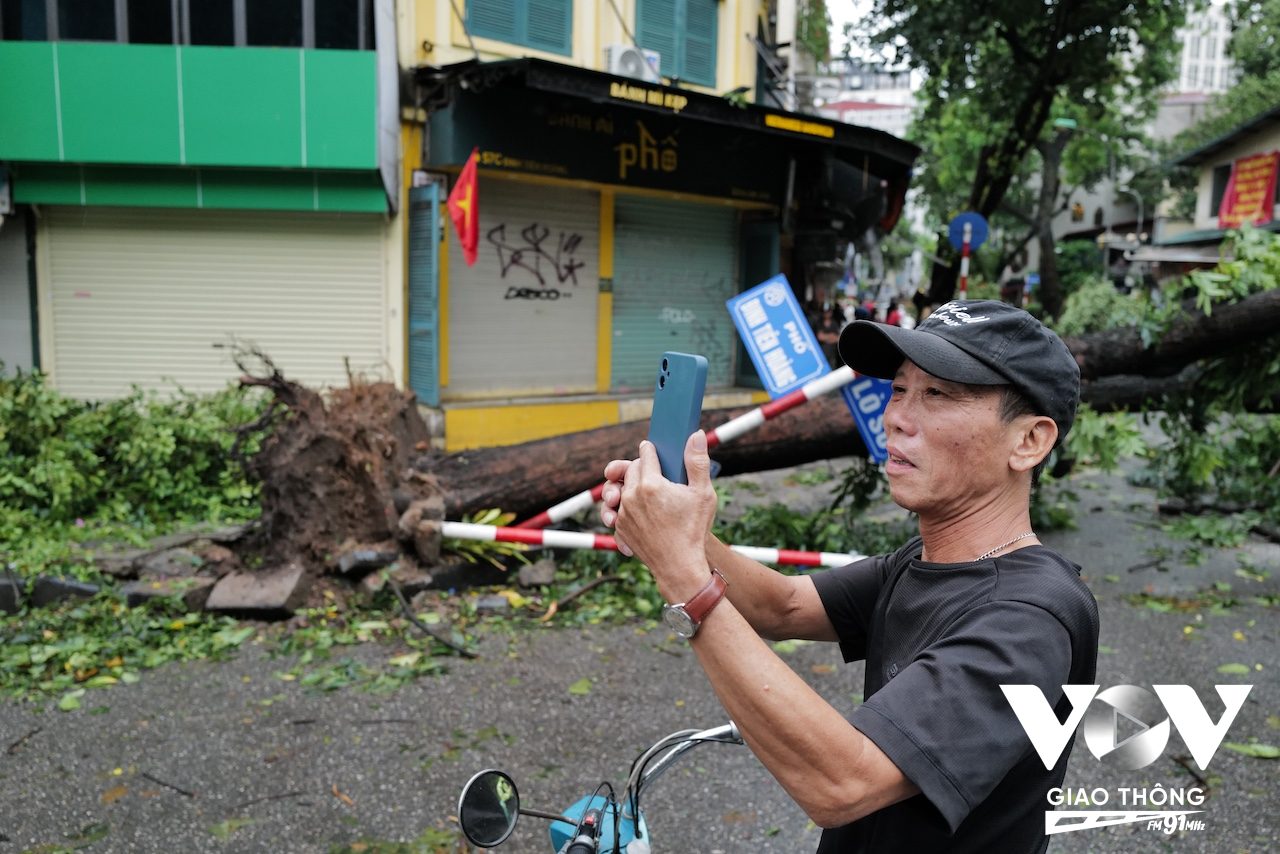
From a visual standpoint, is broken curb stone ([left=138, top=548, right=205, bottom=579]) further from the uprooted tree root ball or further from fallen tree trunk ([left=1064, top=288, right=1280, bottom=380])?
fallen tree trunk ([left=1064, top=288, right=1280, bottom=380])

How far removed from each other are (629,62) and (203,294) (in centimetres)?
604

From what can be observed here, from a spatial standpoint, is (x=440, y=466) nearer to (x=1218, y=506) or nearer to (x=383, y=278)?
(x=383, y=278)

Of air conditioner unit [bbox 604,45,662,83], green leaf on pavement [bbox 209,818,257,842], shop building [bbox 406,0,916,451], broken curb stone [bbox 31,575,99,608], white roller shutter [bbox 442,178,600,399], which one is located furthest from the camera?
air conditioner unit [bbox 604,45,662,83]

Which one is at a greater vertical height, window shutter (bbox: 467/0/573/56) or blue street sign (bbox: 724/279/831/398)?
window shutter (bbox: 467/0/573/56)

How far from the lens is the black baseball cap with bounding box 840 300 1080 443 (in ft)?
5.41

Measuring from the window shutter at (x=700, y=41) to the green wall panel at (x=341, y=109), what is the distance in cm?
471

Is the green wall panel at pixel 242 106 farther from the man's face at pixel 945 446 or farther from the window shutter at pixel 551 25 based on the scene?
the man's face at pixel 945 446

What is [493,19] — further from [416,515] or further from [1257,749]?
[1257,749]

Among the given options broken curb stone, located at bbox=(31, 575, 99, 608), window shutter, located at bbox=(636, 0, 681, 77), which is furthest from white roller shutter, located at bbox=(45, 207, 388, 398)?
broken curb stone, located at bbox=(31, 575, 99, 608)

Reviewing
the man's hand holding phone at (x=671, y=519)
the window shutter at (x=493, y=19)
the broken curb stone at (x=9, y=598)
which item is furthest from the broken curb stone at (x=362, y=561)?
the window shutter at (x=493, y=19)

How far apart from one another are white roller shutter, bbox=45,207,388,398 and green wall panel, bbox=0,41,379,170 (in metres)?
0.83

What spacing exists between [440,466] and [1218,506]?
23.6 feet

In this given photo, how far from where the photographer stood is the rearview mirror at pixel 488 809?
1854 mm

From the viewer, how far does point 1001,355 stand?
165 centimetres
